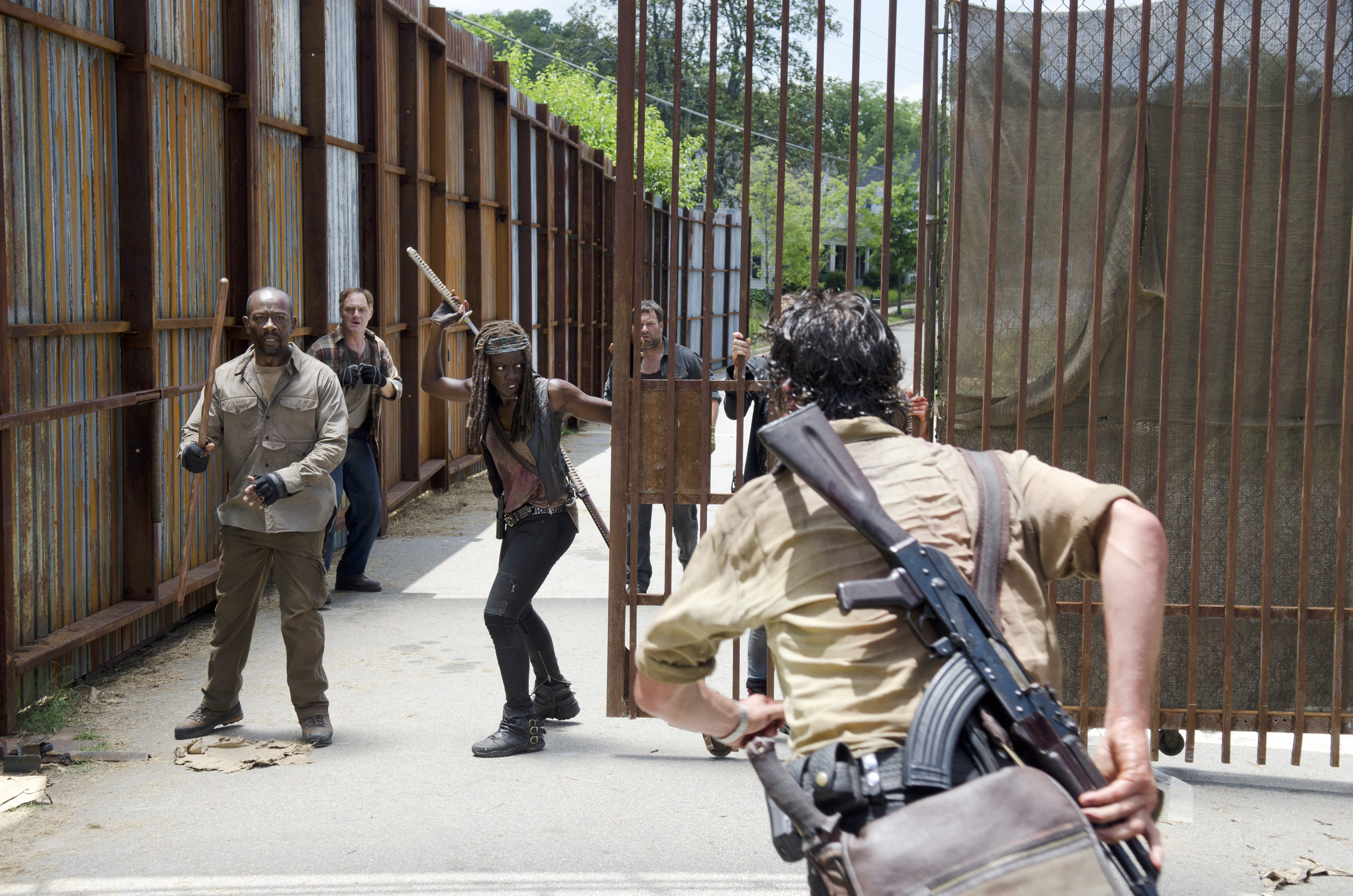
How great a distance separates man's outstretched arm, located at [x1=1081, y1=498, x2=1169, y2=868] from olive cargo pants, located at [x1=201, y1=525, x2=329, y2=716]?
12.7 feet

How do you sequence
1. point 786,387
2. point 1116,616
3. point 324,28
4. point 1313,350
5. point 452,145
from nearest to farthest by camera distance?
1. point 1116,616
2. point 786,387
3. point 1313,350
4. point 324,28
5. point 452,145

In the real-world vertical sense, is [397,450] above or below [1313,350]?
below

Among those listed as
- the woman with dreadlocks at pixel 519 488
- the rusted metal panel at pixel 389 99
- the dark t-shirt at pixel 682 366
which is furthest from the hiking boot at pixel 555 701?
the rusted metal panel at pixel 389 99

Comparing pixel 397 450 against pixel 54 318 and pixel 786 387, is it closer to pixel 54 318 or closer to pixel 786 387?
pixel 54 318

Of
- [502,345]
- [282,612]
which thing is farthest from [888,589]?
[282,612]

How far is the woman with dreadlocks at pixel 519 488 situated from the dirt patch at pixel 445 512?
480 cm

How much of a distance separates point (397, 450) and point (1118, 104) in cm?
761

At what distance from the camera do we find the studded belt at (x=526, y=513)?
534 cm

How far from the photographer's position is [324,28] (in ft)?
29.5

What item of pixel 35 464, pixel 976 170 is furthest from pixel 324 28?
pixel 976 170

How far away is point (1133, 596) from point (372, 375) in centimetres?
657

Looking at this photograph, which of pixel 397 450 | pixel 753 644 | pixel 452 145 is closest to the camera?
pixel 753 644

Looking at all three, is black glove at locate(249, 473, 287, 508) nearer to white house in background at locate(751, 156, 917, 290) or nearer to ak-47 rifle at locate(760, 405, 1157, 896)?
ak-47 rifle at locate(760, 405, 1157, 896)

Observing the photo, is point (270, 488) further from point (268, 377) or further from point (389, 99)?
point (389, 99)
